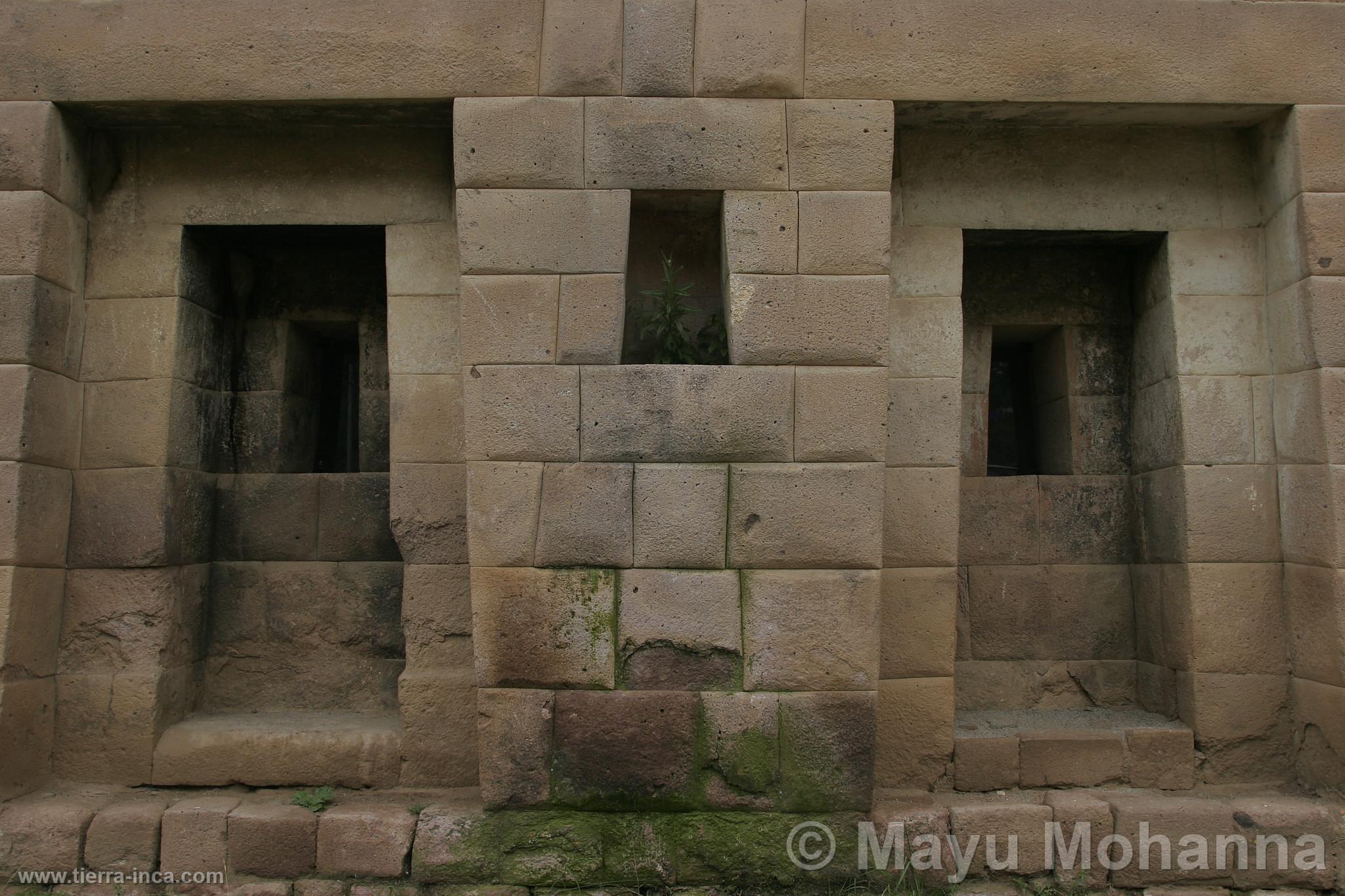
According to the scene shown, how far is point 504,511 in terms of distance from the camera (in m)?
4.40

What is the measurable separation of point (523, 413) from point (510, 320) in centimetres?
47

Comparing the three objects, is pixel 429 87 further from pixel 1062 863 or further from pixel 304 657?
pixel 1062 863

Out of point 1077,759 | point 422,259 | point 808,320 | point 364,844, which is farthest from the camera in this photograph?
point 422,259

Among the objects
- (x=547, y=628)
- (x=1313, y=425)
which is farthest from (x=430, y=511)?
(x=1313, y=425)

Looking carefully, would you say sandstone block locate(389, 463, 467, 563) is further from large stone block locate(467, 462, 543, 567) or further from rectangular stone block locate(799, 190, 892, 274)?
rectangular stone block locate(799, 190, 892, 274)

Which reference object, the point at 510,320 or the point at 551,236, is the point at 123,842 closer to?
the point at 510,320

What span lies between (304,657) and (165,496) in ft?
4.10

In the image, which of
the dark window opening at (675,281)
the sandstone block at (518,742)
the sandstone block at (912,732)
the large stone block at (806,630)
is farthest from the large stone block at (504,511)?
the sandstone block at (912,732)

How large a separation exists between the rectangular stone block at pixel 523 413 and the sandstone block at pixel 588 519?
0.41 feet

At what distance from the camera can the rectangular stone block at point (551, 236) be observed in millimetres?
4492

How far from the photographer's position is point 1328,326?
15.4 feet

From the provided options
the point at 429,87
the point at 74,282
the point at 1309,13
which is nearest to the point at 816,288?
the point at 429,87

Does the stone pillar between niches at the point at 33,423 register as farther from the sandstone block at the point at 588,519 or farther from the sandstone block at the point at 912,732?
the sandstone block at the point at 912,732

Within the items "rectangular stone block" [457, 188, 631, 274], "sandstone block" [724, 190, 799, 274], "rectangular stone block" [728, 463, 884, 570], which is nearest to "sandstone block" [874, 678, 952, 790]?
"rectangular stone block" [728, 463, 884, 570]
